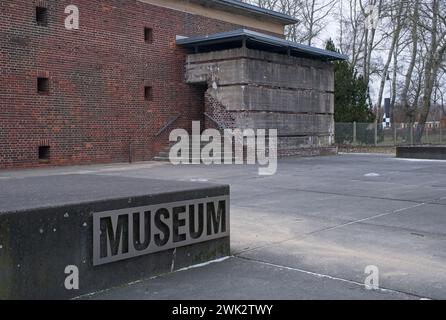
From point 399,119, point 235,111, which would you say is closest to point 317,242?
point 235,111

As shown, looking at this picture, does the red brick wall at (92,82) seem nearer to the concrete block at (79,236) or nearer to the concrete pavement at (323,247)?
the concrete pavement at (323,247)

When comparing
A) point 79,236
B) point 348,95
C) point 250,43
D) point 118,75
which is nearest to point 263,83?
point 250,43

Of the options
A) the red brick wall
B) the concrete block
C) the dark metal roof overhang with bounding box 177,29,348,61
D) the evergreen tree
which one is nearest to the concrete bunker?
the dark metal roof overhang with bounding box 177,29,348,61

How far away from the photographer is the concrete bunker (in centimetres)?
2298

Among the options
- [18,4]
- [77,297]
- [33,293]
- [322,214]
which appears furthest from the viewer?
[18,4]

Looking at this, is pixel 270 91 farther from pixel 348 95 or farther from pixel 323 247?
pixel 323 247

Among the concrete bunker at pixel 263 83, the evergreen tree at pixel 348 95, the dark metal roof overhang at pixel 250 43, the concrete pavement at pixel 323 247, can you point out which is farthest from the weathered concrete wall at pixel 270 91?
the concrete pavement at pixel 323 247

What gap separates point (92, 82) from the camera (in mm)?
20891

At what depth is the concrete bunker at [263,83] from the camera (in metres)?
23.0

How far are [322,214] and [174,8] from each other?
17.3 metres

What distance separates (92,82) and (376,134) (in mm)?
21959

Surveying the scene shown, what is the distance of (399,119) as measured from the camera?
7338 cm

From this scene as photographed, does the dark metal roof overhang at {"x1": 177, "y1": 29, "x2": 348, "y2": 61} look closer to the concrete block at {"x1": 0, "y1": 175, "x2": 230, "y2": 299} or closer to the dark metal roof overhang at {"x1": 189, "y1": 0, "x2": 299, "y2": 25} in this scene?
the dark metal roof overhang at {"x1": 189, "y1": 0, "x2": 299, "y2": 25}

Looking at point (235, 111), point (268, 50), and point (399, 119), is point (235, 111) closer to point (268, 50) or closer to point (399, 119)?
point (268, 50)
